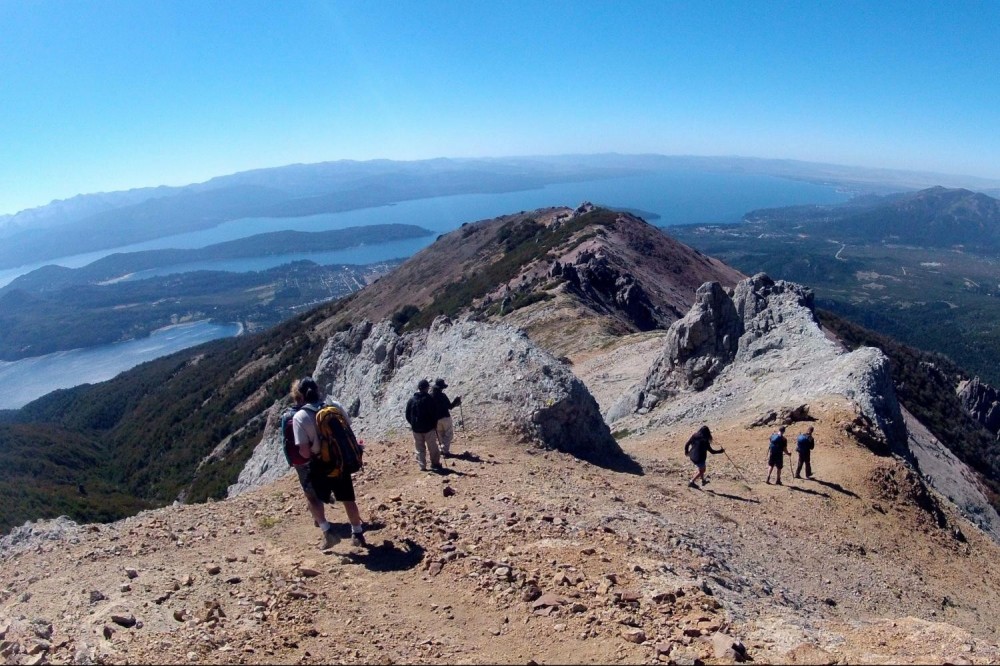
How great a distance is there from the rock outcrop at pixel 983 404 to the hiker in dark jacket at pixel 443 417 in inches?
1533

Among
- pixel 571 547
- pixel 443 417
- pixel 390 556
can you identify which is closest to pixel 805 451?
pixel 443 417

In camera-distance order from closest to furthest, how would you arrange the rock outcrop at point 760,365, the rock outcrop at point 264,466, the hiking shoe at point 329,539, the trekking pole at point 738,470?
the hiking shoe at point 329,539 < the trekking pole at point 738,470 < the rock outcrop at point 760,365 < the rock outcrop at point 264,466

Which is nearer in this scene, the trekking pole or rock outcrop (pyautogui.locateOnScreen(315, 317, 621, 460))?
rock outcrop (pyautogui.locateOnScreen(315, 317, 621, 460))

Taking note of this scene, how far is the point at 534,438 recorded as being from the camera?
13328 millimetres

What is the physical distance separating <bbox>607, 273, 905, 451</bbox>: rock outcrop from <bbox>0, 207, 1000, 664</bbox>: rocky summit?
0.38 feet

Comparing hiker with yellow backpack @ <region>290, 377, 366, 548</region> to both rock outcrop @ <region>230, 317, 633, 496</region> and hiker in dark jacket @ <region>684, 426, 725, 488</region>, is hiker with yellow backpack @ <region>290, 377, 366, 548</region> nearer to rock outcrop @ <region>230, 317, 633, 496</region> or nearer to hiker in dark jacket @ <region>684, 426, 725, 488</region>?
rock outcrop @ <region>230, 317, 633, 496</region>

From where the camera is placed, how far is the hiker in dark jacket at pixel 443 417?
1116cm

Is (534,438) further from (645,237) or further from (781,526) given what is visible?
(645,237)

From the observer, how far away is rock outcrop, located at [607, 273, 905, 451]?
56.7 feet

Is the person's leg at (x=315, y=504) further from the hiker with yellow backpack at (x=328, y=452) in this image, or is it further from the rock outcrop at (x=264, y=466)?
the rock outcrop at (x=264, y=466)

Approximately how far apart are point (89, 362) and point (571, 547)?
203911 millimetres

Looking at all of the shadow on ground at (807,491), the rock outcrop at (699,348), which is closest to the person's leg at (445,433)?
the shadow on ground at (807,491)

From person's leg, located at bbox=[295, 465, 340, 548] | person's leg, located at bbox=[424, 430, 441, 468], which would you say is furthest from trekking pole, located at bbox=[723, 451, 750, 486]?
person's leg, located at bbox=[295, 465, 340, 548]

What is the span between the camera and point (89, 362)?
17175 cm
